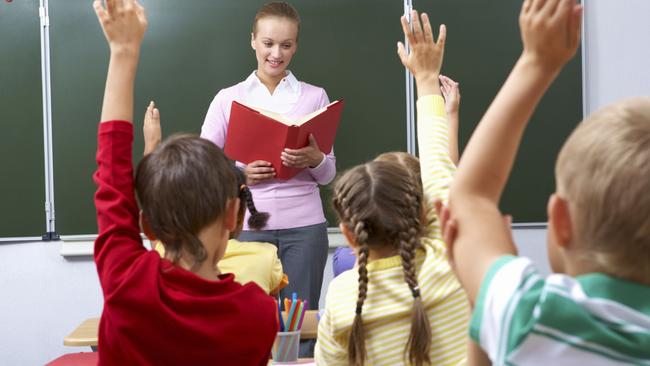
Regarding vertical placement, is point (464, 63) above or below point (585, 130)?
above

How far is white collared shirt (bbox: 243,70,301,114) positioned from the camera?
3.40 m

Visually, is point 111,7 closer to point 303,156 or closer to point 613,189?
point 613,189

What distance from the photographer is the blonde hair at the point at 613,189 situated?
628 millimetres

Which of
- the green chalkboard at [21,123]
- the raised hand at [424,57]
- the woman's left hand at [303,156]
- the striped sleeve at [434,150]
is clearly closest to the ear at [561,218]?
the striped sleeve at [434,150]

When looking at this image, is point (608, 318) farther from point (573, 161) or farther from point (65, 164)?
point (65, 164)

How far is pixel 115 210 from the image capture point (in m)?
1.20

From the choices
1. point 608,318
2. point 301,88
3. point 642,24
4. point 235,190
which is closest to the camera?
point 608,318

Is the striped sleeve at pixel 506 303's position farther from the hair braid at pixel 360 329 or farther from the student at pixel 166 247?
the hair braid at pixel 360 329

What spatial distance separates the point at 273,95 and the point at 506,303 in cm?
286

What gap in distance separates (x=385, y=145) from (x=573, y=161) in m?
3.63

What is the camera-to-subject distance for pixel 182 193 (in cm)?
126

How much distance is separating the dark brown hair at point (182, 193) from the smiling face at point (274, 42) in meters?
2.06

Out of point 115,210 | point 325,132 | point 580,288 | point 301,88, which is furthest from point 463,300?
point 301,88

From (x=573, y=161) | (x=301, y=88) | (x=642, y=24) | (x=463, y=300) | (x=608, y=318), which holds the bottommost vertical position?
(x=463, y=300)
